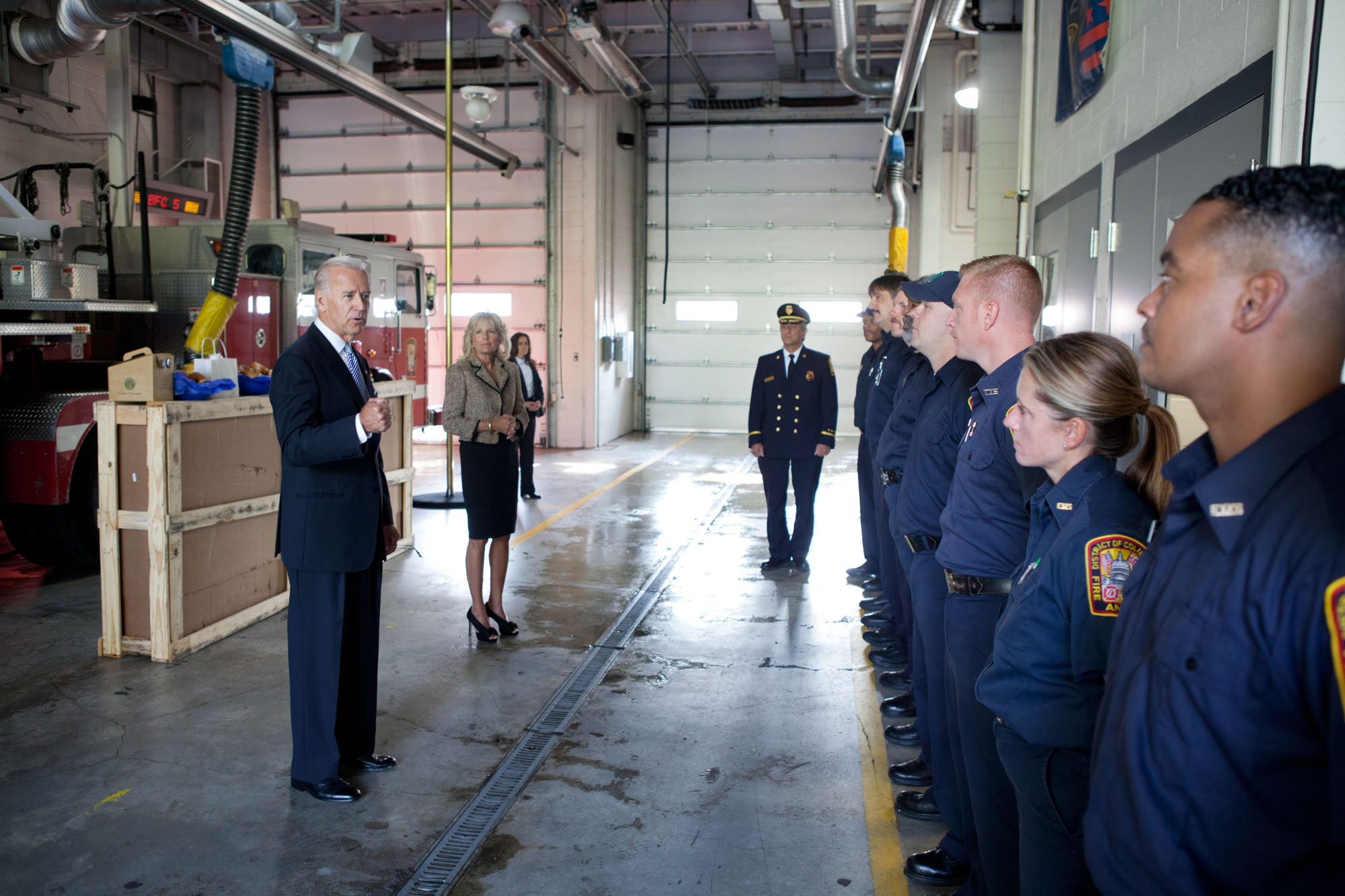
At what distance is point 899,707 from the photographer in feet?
14.6

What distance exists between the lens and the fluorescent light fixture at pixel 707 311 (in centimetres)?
1747

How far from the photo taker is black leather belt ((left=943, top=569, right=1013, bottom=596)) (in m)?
2.59

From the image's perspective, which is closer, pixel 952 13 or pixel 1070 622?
pixel 1070 622

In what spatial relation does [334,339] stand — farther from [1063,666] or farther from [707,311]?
[707,311]

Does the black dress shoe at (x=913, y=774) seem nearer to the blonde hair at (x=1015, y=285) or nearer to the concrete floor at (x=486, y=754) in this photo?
the concrete floor at (x=486, y=754)

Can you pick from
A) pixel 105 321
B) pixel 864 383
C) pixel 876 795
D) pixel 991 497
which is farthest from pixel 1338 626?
pixel 105 321

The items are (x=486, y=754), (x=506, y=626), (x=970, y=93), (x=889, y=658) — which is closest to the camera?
(x=486, y=754)

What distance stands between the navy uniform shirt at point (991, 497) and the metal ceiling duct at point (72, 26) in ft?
21.5


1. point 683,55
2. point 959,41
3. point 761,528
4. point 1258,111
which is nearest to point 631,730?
point 1258,111

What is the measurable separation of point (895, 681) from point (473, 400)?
2675 millimetres

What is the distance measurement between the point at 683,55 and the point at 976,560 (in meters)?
14.2

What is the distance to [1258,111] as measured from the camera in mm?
3033

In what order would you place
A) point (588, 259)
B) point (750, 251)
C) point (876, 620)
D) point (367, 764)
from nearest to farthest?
point (367, 764) → point (876, 620) → point (588, 259) → point (750, 251)

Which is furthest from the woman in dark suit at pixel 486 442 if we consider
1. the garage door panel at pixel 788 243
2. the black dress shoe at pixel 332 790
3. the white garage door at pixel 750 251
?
the garage door panel at pixel 788 243
